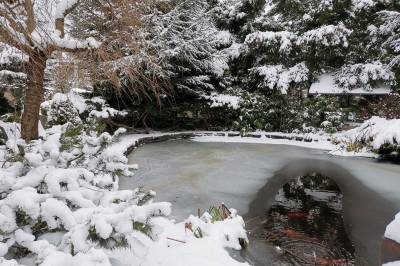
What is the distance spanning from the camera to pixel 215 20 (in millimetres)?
19109

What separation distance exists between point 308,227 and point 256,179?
274 cm

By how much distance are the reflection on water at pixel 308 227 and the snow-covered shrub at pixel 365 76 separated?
43.2 feet

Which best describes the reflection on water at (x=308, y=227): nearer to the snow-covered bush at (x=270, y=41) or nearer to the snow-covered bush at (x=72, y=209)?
the snow-covered bush at (x=72, y=209)

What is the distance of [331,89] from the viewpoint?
1970cm

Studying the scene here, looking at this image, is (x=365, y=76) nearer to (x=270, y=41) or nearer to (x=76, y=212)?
(x=270, y=41)

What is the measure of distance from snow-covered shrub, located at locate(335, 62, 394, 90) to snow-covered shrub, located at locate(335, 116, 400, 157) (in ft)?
26.1

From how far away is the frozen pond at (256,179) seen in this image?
212 inches

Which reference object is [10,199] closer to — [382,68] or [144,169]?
[144,169]

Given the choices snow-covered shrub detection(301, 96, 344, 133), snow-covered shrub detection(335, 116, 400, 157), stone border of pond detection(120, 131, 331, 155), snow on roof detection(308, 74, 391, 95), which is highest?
snow on roof detection(308, 74, 391, 95)

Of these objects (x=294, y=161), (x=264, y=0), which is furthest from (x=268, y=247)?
(x=264, y=0)

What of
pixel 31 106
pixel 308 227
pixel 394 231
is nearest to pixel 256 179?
pixel 308 227

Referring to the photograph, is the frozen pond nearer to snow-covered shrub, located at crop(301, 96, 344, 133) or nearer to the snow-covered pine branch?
snow-covered shrub, located at crop(301, 96, 344, 133)

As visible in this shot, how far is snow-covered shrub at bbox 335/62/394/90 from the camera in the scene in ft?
59.9

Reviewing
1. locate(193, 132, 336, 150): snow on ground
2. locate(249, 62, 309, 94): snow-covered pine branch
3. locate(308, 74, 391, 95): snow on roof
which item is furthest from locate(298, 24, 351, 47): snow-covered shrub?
locate(193, 132, 336, 150): snow on ground
